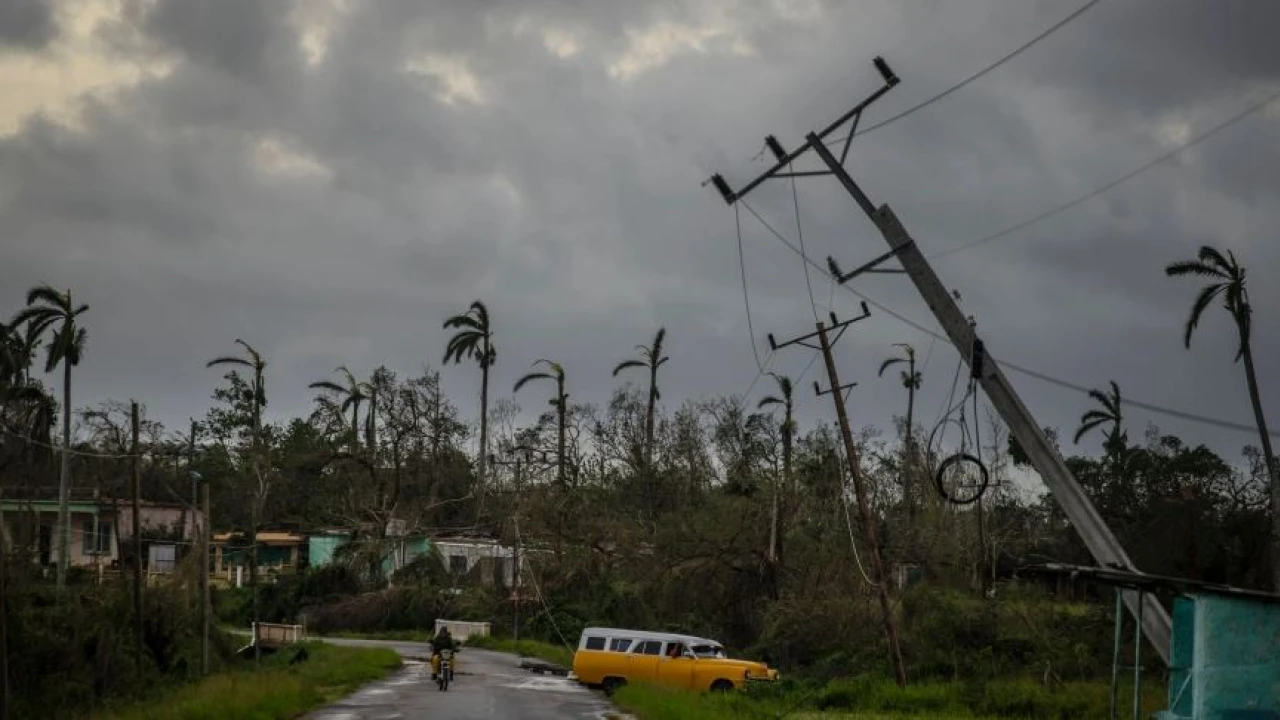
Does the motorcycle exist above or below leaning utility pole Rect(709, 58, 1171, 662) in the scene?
below

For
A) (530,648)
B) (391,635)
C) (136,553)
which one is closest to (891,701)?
(136,553)

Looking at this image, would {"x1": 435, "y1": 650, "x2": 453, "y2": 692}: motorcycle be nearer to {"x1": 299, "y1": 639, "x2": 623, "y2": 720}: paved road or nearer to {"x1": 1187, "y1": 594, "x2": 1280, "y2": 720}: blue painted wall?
{"x1": 299, "y1": 639, "x2": 623, "y2": 720}: paved road

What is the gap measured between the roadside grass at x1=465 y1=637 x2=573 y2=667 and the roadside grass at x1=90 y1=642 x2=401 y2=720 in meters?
7.09

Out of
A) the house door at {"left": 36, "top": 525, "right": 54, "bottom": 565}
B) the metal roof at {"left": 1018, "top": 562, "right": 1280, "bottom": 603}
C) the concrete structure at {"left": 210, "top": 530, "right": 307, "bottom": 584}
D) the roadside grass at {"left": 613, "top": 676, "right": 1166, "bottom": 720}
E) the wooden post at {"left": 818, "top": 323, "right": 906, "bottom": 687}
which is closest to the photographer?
the metal roof at {"left": 1018, "top": 562, "right": 1280, "bottom": 603}

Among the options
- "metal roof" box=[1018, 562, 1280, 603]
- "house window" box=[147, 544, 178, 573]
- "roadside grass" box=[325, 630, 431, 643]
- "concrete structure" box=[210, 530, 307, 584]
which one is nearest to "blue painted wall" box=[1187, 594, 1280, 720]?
"metal roof" box=[1018, 562, 1280, 603]

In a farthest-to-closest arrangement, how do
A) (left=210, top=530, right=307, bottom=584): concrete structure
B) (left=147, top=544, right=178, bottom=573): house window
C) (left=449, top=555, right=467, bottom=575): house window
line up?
(left=210, top=530, right=307, bottom=584): concrete structure, (left=449, top=555, right=467, bottom=575): house window, (left=147, top=544, right=178, bottom=573): house window

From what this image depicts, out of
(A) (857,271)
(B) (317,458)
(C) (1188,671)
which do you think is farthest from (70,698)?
(B) (317,458)

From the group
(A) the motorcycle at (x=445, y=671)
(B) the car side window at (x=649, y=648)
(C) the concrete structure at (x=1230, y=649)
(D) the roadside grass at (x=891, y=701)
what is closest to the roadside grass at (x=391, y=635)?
(A) the motorcycle at (x=445, y=671)

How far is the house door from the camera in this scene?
71562mm

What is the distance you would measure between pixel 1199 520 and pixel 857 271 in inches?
944

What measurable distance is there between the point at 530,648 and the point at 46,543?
33.4 meters

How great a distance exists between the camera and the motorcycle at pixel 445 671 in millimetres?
36000

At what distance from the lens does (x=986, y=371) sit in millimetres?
23250

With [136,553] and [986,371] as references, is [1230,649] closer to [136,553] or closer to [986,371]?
[986,371]
